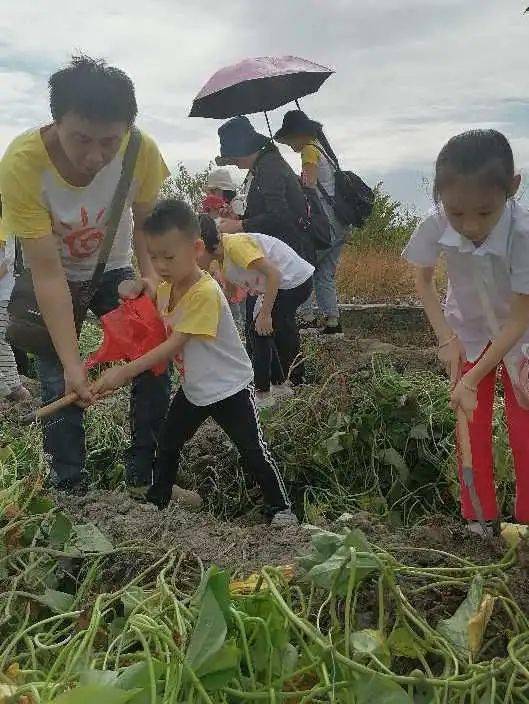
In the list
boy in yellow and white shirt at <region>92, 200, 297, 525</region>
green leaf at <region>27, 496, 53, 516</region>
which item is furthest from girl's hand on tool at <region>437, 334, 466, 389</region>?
green leaf at <region>27, 496, 53, 516</region>

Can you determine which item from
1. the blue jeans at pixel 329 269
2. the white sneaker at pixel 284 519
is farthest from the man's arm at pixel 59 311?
the blue jeans at pixel 329 269

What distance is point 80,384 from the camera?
249 centimetres

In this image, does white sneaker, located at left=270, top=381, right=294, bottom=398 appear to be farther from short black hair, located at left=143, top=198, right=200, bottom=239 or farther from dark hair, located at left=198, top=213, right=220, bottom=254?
short black hair, located at left=143, top=198, right=200, bottom=239

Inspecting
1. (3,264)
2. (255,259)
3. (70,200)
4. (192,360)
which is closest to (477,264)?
(192,360)

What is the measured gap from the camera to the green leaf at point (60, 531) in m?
1.98

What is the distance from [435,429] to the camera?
333 centimetres

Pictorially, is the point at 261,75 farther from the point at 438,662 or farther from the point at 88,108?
the point at 438,662

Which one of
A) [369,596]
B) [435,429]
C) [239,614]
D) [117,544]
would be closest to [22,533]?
[117,544]

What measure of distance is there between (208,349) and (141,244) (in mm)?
523

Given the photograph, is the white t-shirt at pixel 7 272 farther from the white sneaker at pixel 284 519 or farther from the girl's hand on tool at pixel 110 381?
the white sneaker at pixel 284 519

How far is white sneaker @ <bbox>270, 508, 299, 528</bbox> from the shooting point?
268 centimetres

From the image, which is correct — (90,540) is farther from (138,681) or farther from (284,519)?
(284,519)

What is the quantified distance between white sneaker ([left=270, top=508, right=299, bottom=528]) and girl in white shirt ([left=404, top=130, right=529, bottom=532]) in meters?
0.61

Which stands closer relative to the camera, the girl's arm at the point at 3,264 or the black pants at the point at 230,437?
the black pants at the point at 230,437
